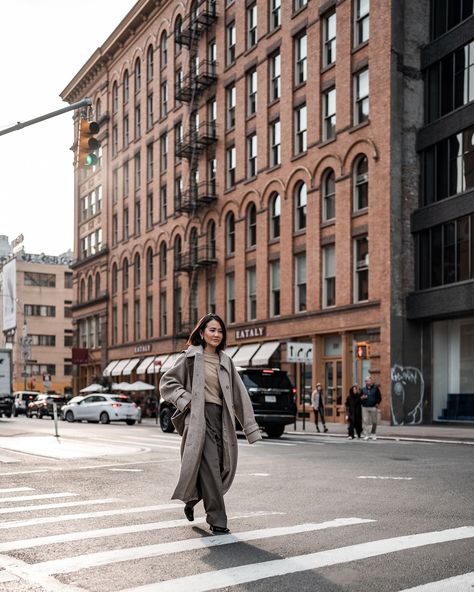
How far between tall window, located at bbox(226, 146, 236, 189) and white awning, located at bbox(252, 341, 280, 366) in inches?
375

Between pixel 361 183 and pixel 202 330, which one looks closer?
pixel 202 330

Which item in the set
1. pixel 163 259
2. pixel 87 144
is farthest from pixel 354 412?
pixel 163 259

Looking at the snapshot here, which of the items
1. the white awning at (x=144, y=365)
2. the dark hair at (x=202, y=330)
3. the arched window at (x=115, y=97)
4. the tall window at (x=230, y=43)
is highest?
the arched window at (x=115, y=97)

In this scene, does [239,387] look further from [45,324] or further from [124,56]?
Answer: [45,324]

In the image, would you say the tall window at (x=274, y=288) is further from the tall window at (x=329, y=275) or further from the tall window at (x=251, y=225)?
the tall window at (x=329, y=275)

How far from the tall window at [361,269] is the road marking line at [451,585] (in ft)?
91.9

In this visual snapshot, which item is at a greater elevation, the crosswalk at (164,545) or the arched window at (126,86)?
the arched window at (126,86)

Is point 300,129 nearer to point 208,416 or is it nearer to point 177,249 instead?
point 177,249

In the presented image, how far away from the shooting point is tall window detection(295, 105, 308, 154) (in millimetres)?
38344

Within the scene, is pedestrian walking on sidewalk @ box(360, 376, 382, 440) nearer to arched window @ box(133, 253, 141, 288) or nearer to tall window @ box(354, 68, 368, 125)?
tall window @ box(354, 68, 368, 125)

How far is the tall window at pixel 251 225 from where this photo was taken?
139ft

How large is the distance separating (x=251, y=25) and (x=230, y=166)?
23.6ft

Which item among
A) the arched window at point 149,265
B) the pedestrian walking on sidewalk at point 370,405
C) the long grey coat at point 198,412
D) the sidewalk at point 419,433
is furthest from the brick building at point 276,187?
the long grey coat at point 198,412

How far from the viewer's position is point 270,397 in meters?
24.2
